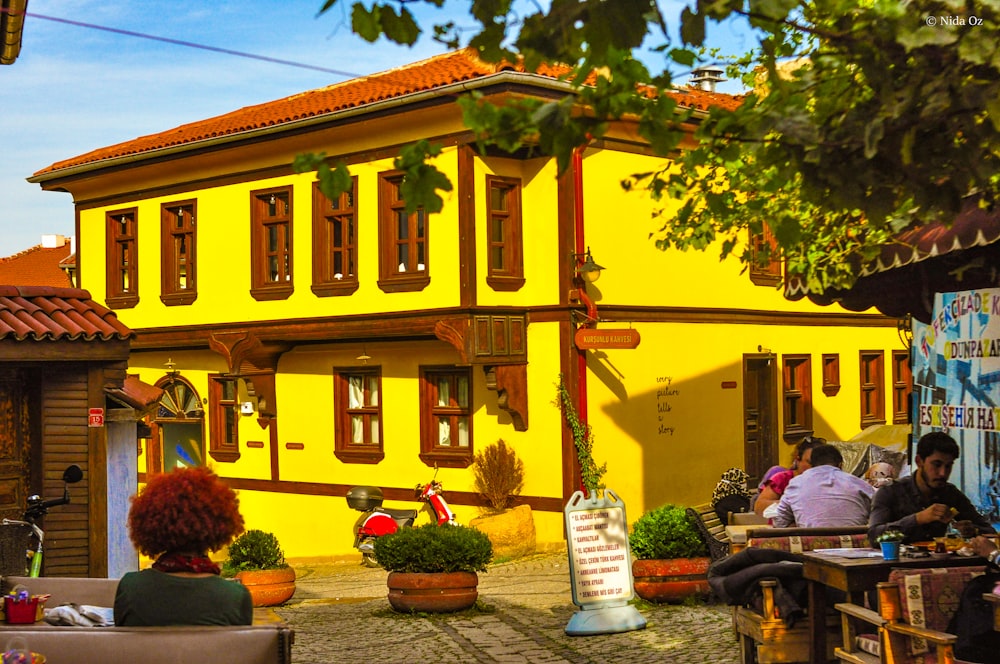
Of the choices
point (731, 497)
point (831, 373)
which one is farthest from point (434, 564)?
point (831, 373)

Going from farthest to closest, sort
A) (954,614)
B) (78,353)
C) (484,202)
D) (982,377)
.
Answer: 1. (484,202)
2. (78,353)
3. (982,377)
4. (954,614)

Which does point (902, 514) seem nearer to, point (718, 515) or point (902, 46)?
point (902, 46)

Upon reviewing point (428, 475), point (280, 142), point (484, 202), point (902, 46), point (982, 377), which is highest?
point (280, 142)

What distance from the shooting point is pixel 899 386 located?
27656mm

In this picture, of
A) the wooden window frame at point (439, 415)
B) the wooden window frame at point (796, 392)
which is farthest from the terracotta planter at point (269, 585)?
the wooden window frame at point (796, 392)

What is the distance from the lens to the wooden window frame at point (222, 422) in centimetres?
2534

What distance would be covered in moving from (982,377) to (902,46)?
4.48 m

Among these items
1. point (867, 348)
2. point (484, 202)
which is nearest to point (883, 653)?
point (484, 202)

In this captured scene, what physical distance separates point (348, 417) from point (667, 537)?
1179 centimetres

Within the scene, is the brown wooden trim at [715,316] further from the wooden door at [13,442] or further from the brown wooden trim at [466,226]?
the wooden door at [13,442]

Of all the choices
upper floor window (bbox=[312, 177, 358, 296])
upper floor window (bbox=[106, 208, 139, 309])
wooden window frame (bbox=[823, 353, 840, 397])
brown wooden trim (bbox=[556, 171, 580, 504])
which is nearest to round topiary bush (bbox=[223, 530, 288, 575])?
brown wooden trim (bbox=[556, 171, 580, 504])

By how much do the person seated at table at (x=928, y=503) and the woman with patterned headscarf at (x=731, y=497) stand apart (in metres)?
4.85

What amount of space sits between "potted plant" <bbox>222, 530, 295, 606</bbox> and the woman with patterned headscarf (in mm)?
4405

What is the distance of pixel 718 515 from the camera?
13586 millimetres
